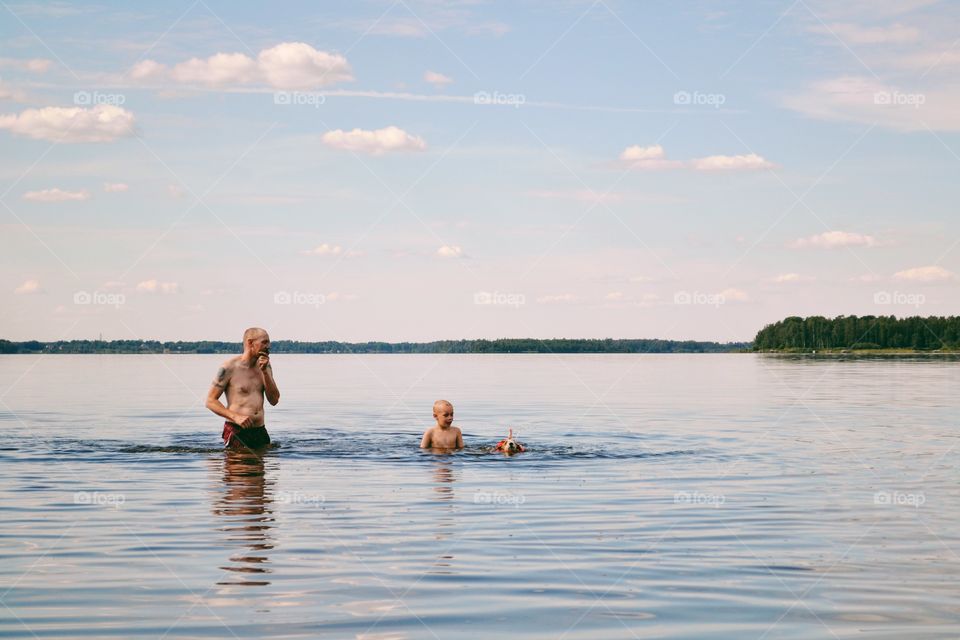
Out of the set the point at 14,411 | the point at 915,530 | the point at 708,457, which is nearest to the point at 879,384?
the point at 708,457

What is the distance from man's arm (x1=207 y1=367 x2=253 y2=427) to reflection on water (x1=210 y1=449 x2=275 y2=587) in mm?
748

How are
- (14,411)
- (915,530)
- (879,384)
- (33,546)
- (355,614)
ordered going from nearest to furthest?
(355,614) → (33,546) → (915,530) → (14,411) → (879,384)

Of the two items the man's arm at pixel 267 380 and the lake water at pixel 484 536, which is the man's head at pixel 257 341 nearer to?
the man's arm at pixel 267 380

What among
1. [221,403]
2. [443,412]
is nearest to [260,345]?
[221,403]

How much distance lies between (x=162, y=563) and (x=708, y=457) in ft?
42.7

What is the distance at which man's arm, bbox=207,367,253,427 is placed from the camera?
2070 centimetres

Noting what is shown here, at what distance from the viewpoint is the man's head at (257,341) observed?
2105cm

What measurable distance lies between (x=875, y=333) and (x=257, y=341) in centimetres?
17851

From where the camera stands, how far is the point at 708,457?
20953 mm

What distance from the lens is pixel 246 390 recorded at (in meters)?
21.1

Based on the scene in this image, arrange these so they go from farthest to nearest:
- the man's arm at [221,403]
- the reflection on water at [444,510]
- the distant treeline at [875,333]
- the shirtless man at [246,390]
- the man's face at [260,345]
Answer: the distant treeline at [875,333] → the man's face at [260,345] → the shirtless man at [246,390] → the man's arm at [221,403] → the reflection on water at [444,510]

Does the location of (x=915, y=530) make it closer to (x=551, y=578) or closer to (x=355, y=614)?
(x=551, y=578)

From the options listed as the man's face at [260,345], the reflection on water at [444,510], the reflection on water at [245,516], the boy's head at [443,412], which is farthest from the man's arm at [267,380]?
the reflection on water at [444,510]

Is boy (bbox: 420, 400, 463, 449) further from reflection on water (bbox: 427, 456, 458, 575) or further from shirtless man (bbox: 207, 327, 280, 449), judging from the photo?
shirtless man (bbox: 207, 327, 280, 449)
